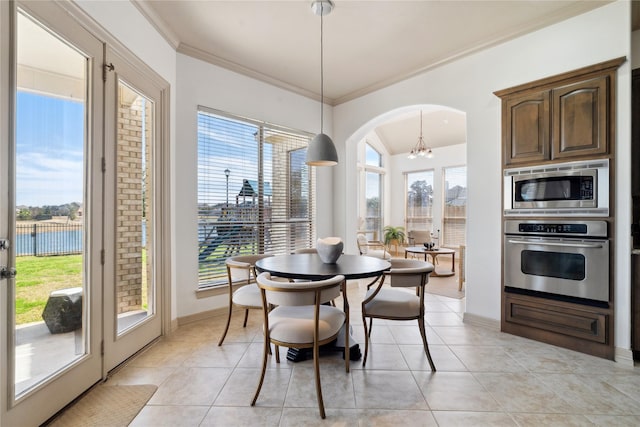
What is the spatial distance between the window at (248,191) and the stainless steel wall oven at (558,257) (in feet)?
9.09

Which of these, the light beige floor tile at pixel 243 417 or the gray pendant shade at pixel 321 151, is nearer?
the light beige floor tile at pixel 243 417

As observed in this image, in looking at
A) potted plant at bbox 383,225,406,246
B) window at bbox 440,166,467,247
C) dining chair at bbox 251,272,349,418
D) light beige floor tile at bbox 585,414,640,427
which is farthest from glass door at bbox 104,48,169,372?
window at bbox 440,166,467,247

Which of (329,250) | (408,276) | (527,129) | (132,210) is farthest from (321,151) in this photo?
(527,129)

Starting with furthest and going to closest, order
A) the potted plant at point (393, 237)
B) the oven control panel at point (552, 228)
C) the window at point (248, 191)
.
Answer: the potted plant at point (393, 237) → the window at point (248, 191) → the oven control panel at point (552, 228)

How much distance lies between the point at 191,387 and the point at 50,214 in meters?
1.48

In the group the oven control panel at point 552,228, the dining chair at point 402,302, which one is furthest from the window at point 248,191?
the oven control panel at point 552,228

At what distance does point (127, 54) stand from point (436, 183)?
25.1ft

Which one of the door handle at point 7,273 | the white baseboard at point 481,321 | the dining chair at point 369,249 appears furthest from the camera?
the dining chair at point 369,249

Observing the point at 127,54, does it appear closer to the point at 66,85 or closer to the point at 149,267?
the point at 66,85

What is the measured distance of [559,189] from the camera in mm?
2699

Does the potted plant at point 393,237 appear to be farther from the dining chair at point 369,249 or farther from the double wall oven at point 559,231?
the double wall oven at point 559,231

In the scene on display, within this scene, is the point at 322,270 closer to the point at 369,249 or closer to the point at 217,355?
the point at 217,355

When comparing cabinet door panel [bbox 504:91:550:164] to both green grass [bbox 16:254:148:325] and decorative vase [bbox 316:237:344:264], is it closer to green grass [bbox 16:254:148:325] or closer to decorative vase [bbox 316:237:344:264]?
decorative vase [bbox 316:237:344:264]

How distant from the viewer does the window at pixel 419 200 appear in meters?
8.49
